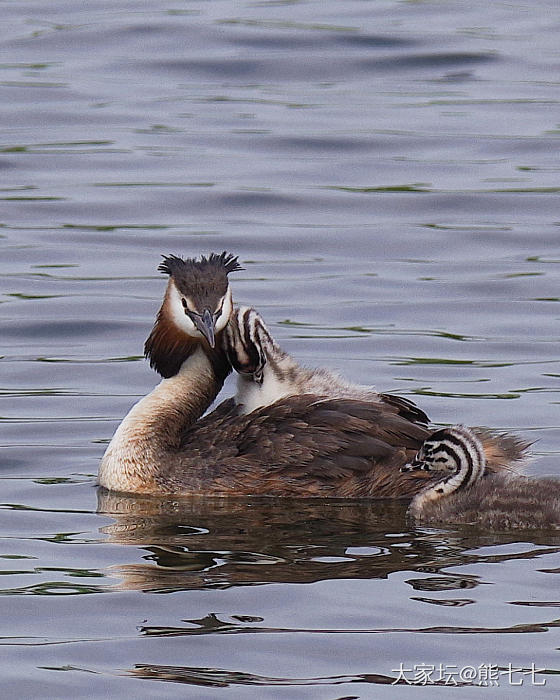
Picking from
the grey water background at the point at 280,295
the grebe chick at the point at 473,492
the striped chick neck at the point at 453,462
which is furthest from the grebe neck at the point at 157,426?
the striped chick neck at the point at 453,462

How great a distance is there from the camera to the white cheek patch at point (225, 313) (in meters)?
10.0

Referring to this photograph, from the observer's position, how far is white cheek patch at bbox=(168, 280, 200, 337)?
32.9ft

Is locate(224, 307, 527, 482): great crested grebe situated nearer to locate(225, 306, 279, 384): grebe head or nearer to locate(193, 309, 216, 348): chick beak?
locate(225, 306, 279, 384): grebe head

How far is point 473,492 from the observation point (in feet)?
29.9

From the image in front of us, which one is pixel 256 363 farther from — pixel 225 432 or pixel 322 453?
pixel 322 453

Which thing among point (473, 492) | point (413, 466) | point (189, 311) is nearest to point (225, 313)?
point (189, 311)

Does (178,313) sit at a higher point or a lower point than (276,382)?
higher

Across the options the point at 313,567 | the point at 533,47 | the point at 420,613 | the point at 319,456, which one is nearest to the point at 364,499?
the point at 319,456

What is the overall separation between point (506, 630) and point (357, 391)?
3.02 metres

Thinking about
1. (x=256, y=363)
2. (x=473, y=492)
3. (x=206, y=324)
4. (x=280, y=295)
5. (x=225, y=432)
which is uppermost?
(x=280, y=295)

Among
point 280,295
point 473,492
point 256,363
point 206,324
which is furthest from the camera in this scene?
point 280,295

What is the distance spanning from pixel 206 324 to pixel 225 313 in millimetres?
214

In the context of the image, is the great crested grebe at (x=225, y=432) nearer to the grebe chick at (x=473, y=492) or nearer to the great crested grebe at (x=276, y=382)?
the great crested grebe at (x=276, y=382)

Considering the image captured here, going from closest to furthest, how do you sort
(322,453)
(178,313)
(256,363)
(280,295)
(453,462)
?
(453,462)
(322,453)
(256,363)
(178,313)
(280,295)
